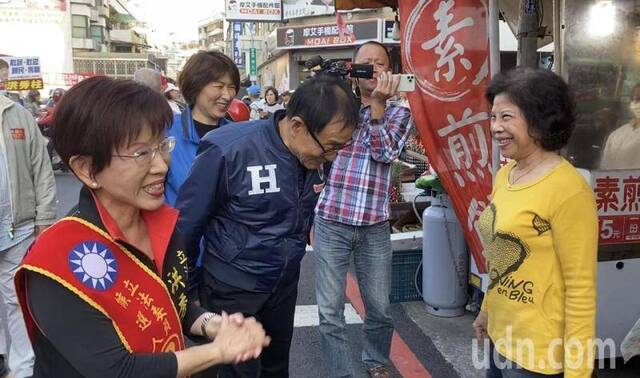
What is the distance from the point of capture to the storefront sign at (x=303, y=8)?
2094cm

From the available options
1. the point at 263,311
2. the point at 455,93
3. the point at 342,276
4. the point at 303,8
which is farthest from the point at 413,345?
the point at 303,8

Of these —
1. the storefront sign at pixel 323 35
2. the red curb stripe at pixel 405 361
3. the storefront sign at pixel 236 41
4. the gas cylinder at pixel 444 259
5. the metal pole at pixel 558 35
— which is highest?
the storefront sign at pixel 236 41

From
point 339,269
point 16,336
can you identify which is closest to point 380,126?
point 339,269

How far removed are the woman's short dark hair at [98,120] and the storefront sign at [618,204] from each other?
102 inches

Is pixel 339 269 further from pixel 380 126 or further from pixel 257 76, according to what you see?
pixel 257 76

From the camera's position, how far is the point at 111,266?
1.27 metres

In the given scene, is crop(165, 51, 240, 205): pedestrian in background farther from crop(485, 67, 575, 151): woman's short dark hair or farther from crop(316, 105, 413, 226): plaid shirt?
crop(485, 67, 575, 151): woman's short dark hair

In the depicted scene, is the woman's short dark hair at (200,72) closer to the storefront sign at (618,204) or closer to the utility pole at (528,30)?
the utility pole at (528,30)

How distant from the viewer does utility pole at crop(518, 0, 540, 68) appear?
3141 millimetres

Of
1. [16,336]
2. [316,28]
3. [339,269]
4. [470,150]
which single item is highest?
[316,28]

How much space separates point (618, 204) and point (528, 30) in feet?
3.70

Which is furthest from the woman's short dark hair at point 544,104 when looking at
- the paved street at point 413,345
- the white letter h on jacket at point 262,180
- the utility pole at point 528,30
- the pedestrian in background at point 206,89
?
the paved street at point 413,345

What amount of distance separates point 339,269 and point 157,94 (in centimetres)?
187

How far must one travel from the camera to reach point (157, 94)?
1.39m
